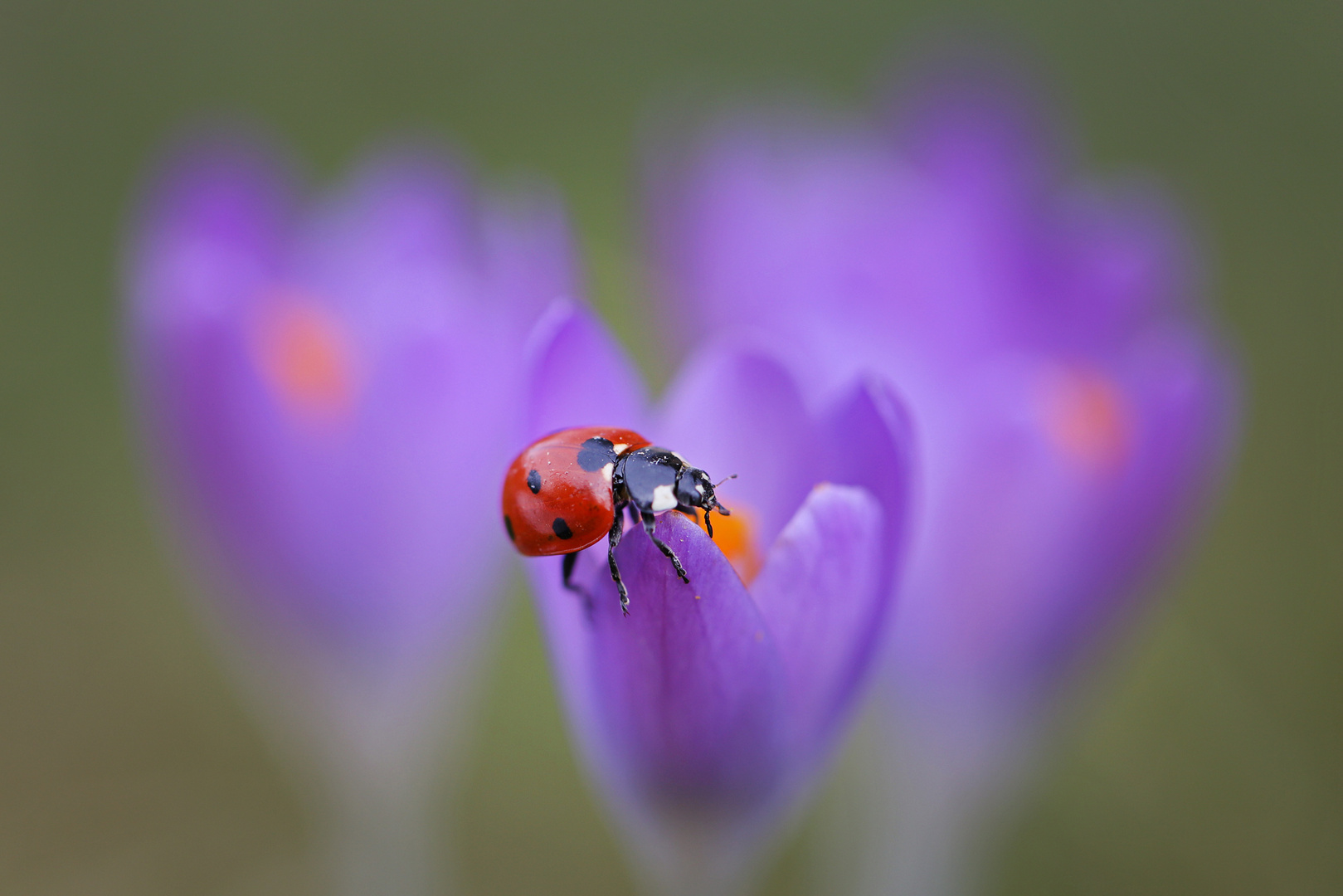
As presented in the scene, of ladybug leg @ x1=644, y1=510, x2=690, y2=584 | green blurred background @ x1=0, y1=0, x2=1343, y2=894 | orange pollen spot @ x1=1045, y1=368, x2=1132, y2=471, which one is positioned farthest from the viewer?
green blurred background @ x1=0, y1=0, x2=1343, y2=894

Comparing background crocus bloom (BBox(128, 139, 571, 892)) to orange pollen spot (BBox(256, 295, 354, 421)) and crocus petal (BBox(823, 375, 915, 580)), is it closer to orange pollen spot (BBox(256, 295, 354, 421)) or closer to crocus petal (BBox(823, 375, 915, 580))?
orange pollen spot (BBox(256, 295, 354, 421))

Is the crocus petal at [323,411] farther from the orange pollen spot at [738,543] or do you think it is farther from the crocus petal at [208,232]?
the orange pollen spot at [738,543]

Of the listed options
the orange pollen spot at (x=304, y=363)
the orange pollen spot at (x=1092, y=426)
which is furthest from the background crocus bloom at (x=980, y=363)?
the orange pollen spot at (x=304, y=363)

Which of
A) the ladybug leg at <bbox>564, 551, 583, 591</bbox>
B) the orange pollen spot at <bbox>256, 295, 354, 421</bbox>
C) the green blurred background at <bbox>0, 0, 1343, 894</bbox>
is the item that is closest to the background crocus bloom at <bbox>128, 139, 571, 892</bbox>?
the orange pollen spot at <bbox>256, 295, 354, 421</bbox>

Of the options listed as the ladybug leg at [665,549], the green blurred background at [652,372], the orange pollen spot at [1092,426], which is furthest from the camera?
the green blurred background at [652,372]

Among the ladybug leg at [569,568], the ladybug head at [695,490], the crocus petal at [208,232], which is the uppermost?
the crocus petal at [208,232]

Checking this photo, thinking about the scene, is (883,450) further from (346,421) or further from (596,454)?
(346,421)

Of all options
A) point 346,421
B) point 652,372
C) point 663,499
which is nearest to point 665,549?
point 663,499

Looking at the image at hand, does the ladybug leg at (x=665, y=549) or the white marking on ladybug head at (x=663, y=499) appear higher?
the white marking on ladybug head at (x=663, y=499)
